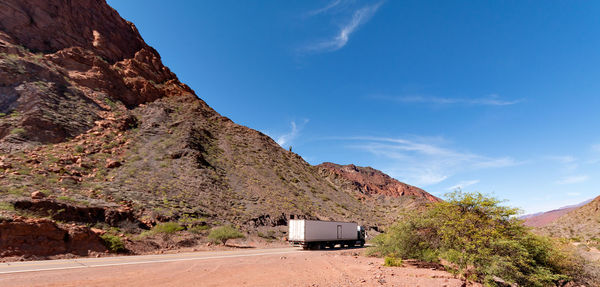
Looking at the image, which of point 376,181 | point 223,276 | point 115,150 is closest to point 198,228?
point 223,276

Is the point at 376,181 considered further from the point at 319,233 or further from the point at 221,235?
the point at 221,235

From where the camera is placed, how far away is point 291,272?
1273 centimetres

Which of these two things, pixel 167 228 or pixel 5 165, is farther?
pixel 5 165

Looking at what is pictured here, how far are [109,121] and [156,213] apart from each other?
73.3ft

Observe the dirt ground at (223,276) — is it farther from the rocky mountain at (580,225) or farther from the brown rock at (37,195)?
the rocky mountain at (580,225)

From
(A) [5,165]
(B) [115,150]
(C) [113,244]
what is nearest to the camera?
(C) [113,244]

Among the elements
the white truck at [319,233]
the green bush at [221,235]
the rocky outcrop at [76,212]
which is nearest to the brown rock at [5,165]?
the rocky outcrop at [76,212]

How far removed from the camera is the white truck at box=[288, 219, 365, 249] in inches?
1019

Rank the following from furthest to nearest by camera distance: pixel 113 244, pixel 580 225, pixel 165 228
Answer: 1. pixel 580 225
2. pixel 165 228
3. pixel 113 244

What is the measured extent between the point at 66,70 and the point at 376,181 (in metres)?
130

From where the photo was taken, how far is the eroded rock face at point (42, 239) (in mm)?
14984

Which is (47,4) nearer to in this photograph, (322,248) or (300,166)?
(300,166)

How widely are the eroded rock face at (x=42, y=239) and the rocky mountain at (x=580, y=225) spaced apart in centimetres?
6842

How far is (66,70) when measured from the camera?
43531mm
